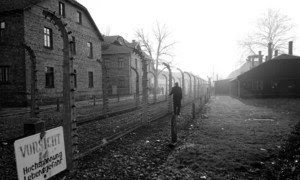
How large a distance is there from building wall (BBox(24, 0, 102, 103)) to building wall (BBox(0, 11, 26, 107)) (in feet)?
1.66

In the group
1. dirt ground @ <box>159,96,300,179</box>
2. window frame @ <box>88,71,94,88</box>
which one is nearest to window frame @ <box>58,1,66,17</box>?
window frame @ <box>88,71,94,88</box>

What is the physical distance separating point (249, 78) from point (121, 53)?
819 inches

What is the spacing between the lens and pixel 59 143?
2861mm

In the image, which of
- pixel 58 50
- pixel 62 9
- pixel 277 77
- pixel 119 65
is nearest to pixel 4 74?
pixel 58 50

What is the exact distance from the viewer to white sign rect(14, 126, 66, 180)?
2.26 m

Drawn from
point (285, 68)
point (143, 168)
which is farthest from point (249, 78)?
point (143, 168)

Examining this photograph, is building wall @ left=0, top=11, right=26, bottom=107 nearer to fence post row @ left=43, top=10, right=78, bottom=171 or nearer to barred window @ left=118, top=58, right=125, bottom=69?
fence post row @ left=43, top=10, right=78, bottom=171

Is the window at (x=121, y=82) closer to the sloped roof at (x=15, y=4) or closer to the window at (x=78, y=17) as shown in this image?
the window at (x=78, y=17)

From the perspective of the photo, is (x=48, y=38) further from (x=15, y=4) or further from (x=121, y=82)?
(x=121, y=82)

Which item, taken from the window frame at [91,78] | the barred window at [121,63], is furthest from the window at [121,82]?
the window frame at [91,78]

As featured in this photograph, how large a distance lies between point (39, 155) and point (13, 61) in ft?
66.4

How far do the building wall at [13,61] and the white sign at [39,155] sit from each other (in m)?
18.6

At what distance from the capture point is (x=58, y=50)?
23.4 m

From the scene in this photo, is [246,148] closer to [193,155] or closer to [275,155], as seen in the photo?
[275,155]
